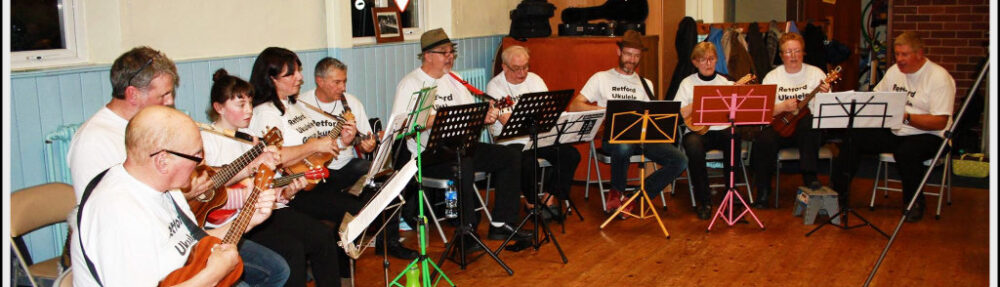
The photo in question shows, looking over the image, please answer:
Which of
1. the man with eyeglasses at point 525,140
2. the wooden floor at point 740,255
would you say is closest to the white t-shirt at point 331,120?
the wooden floor at point 740,255

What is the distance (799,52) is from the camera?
19.6 ft

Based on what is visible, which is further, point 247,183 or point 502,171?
point 502,171

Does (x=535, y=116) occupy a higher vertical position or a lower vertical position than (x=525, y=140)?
higher

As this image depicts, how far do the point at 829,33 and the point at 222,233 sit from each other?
654 centimetres

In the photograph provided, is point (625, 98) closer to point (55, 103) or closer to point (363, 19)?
point (363, 19)

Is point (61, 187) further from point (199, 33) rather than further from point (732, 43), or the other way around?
point (732, 43)

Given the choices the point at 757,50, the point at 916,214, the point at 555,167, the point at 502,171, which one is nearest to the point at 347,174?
the point at 502,171

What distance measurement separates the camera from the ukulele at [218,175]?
10.8 feet

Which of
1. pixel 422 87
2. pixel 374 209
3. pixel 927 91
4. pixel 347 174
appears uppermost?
pixel 422 87

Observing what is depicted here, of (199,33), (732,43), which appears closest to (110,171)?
(199,33)

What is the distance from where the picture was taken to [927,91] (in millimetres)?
5680

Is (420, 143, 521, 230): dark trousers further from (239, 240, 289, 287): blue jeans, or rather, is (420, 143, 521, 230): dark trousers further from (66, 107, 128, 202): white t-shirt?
(66, 107, 128, 202): white t-shirt

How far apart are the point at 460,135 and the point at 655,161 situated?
197 cm

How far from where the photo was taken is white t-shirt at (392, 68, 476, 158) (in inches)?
204
